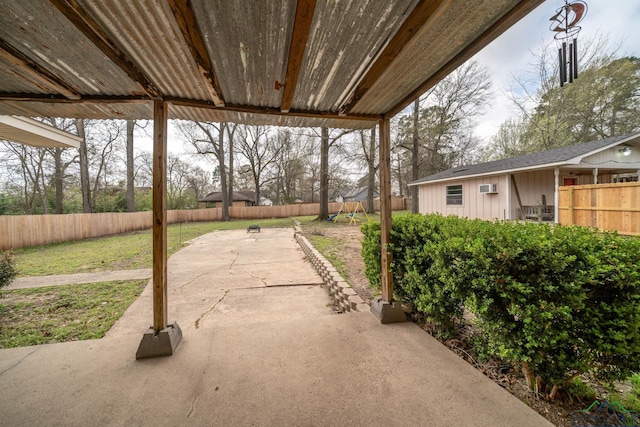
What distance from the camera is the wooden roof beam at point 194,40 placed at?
4.03ft

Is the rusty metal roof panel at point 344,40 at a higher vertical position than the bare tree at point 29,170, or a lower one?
lower

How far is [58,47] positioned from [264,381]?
272cm

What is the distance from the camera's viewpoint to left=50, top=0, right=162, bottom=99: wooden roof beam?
122cm

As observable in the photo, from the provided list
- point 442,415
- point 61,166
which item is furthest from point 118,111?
point 61,166

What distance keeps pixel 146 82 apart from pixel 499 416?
3480 mm

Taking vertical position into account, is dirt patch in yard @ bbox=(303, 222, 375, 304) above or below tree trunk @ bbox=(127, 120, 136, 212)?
below

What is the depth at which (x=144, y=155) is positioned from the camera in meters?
22.3

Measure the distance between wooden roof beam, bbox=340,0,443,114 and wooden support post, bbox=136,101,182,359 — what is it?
6.05 ft

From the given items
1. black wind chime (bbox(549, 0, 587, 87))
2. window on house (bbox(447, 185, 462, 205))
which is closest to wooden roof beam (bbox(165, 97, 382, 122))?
black wind chime (bbox(549, 0, 587, 87))

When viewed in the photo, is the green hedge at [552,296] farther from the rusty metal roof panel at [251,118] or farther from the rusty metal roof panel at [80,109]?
the rusty metal roof panel at [80,109]

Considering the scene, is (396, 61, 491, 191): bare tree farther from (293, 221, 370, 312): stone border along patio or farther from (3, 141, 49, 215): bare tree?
(3, 141, 49, 215): bare tree

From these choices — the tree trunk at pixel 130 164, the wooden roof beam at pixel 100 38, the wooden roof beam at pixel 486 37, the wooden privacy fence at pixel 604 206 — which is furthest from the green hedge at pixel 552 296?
the tree trunk at pixel 130 164

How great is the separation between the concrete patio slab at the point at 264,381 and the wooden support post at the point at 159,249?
0.48 ft

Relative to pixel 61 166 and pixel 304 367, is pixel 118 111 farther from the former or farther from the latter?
pixel 61 166
